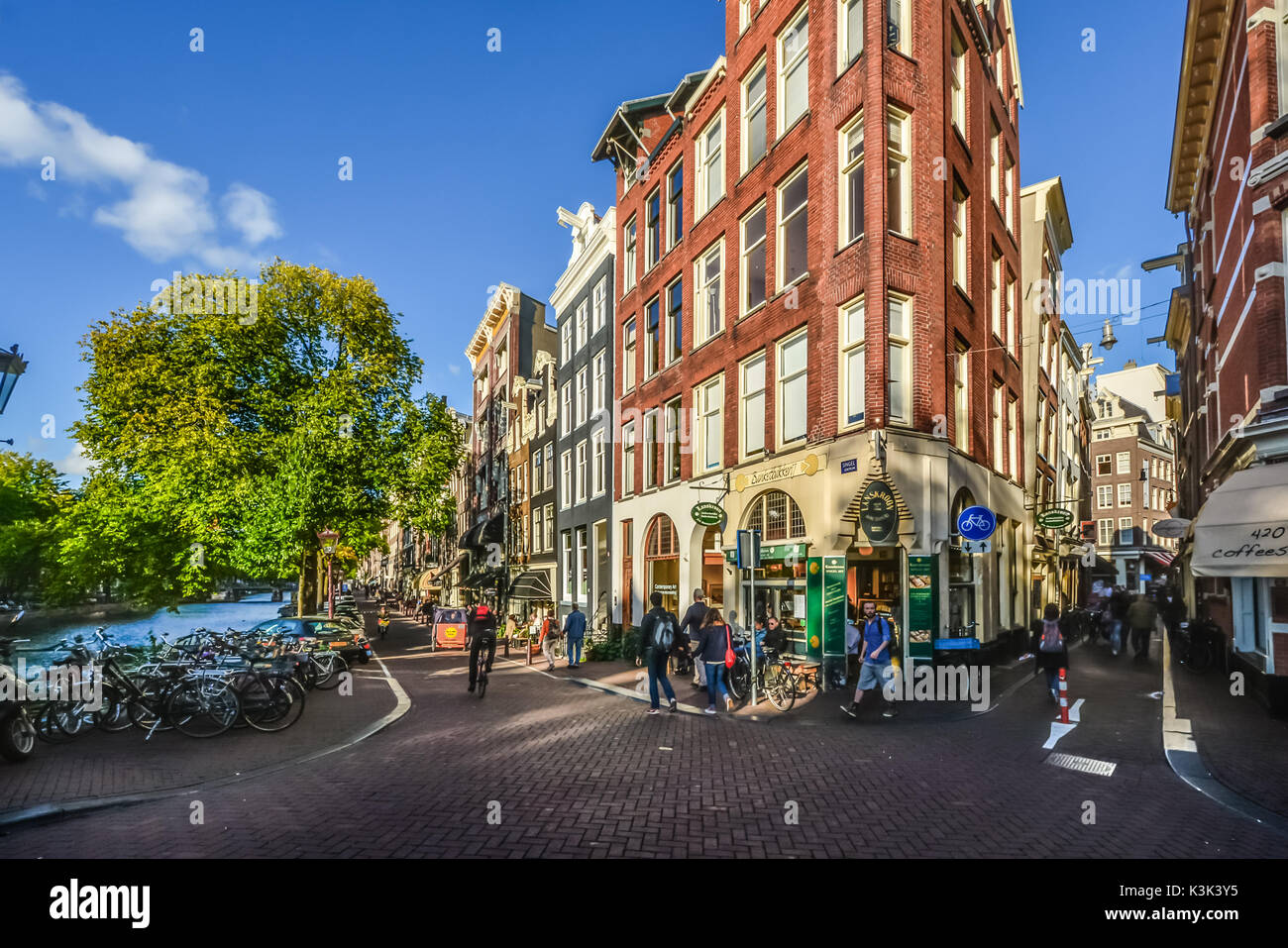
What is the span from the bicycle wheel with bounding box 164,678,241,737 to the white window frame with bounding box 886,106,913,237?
14282mm

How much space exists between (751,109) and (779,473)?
997 cm

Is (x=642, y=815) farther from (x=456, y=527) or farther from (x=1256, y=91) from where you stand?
(x=456, y=527)

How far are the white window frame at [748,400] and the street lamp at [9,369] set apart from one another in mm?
14086

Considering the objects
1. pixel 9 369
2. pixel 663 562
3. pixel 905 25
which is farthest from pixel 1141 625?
pixel 9 369

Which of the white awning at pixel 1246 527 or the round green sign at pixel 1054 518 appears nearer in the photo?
the white awning at pixel 1246 527

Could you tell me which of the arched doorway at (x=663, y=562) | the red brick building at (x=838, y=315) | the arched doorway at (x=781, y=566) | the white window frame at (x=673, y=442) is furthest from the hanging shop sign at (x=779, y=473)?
the arched doorway at (x=663, y=562)

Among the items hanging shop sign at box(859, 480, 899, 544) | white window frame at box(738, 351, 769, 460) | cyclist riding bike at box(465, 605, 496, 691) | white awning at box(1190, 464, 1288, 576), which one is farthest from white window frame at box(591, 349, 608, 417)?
white awning at box(1190, 464, 1288, 576)

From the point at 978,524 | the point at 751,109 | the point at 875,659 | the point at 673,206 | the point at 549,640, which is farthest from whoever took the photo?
the point at 673,206

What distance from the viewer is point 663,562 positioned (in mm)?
23469

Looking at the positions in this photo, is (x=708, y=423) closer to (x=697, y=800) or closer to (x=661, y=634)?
(x=661, y=634)

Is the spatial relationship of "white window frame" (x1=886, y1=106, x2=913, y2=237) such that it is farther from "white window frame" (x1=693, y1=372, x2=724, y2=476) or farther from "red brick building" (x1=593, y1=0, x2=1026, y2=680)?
"white window frame" (x1=693, y1=372, x2=724, y2=476)

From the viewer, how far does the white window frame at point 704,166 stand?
21.9 m

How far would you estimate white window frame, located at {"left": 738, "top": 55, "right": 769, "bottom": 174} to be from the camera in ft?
64.2

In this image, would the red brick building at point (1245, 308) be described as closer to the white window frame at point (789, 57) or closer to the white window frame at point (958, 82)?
the white window frame at point (958, 82)
